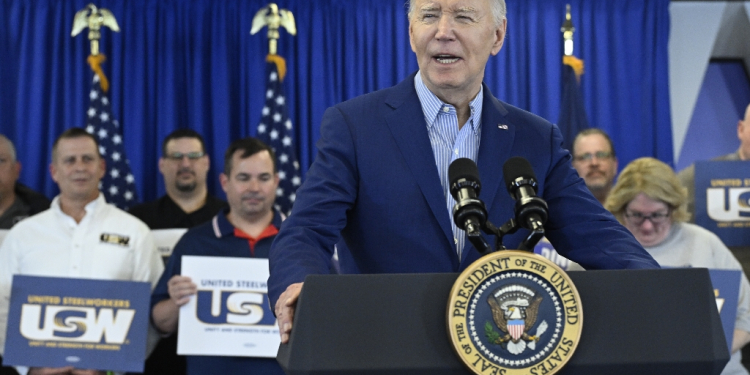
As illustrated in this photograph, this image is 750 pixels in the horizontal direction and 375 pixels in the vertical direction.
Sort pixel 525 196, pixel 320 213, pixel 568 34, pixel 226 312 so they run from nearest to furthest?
pixel 525 196 < pixel 320 213 < pixel 226 312 < pixel 568 34

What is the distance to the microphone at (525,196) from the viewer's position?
1.30m

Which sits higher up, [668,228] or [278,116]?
[278,116]

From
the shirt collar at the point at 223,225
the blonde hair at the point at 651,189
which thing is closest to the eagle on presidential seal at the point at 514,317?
the blonde hair at the point at 651,189

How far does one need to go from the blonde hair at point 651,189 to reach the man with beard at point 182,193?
2.34m

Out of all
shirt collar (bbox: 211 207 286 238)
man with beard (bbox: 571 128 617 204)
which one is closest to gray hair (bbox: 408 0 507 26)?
shirt collar (bbox: 211 207 286 238)

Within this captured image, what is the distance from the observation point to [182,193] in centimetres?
498

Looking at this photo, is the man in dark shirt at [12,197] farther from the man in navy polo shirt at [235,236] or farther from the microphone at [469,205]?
the microphone at [469,205]

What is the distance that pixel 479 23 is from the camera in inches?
69.1

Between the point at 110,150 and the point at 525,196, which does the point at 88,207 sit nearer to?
the point at 110,150

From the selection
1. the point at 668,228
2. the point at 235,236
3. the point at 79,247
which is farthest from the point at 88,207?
the point at 668,228

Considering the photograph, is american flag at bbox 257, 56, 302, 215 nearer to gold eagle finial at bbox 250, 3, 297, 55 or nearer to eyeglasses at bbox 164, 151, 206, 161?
gold eagle finial at bbox 250, 3, 297, 55

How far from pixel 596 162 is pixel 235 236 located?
2109mm

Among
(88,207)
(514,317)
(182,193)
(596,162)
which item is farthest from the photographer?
(182,193)

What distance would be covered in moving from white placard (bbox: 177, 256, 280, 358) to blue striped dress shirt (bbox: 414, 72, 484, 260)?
2201mm
